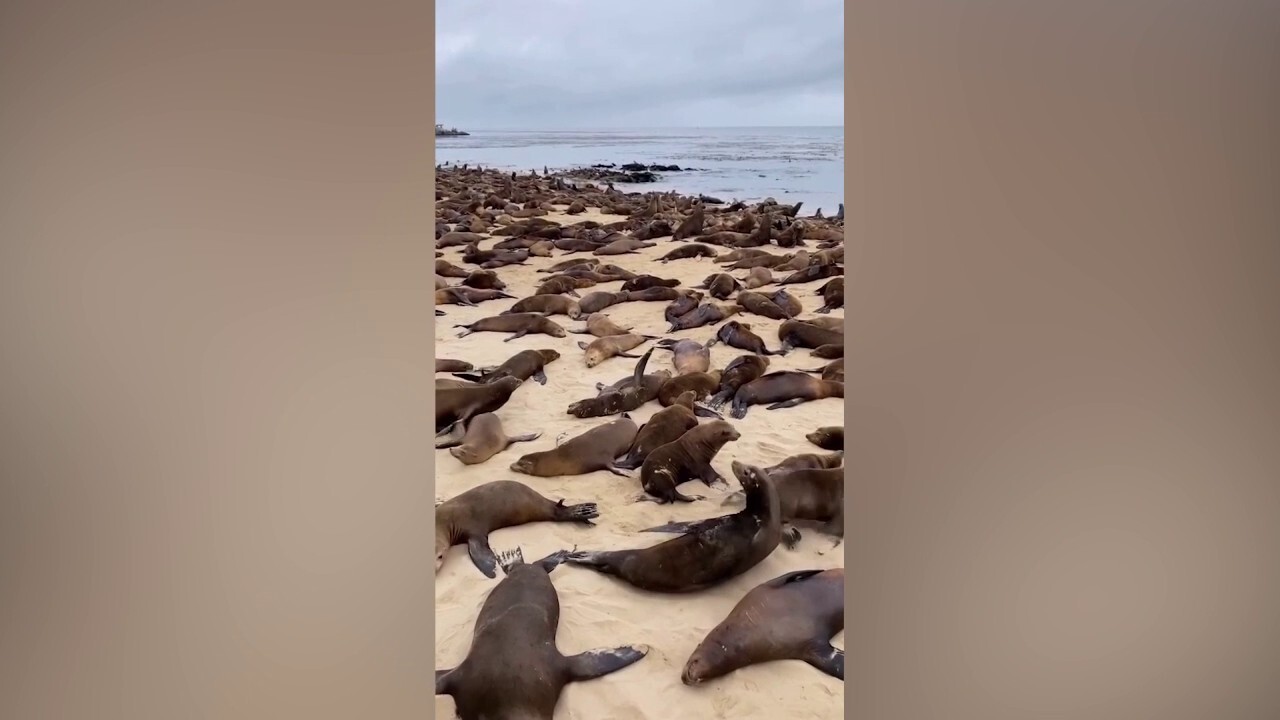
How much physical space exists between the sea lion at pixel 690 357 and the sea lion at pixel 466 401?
642 mm

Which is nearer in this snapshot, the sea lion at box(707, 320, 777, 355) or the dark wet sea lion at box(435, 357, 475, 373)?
the dark wet sea lion at box(435, 357, 475, 373)

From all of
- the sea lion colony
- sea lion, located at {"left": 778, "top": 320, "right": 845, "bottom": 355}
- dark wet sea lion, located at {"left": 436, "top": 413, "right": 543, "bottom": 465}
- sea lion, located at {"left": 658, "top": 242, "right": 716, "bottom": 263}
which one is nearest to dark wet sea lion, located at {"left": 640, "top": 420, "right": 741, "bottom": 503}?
the sea lion colony

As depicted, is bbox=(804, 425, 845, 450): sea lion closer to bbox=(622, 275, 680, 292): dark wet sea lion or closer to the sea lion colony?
the sea lion colony

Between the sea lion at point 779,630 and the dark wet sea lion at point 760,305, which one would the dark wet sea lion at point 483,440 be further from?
the dark wet sea lion at point 760,305

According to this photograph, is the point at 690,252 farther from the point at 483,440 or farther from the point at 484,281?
the point at 483,440

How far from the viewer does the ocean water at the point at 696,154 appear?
Result: 361 inches

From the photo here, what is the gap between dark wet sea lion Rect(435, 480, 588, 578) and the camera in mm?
1726

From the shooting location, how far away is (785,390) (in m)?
2.62

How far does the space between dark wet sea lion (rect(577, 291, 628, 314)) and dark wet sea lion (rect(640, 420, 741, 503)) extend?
157cm
